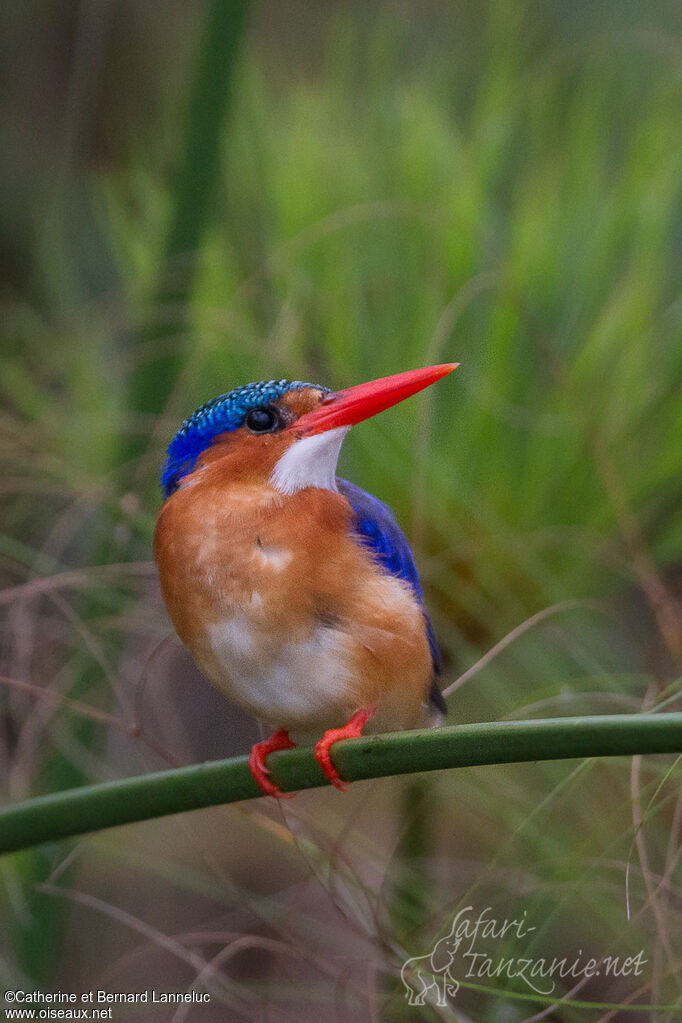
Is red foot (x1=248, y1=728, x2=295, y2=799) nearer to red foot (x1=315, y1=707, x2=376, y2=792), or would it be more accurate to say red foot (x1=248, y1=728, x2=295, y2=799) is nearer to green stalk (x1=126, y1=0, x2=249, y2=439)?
red foot (x1=315, y1=707, x2=376, y2=792)

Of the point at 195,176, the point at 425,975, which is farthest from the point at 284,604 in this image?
the point at 195,176

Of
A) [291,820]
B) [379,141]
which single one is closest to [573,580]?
[291,820]

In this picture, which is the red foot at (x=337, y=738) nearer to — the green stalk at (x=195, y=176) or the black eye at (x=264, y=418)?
the black eye at (x=264, y=418)

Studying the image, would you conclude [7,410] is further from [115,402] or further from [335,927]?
[335,927]

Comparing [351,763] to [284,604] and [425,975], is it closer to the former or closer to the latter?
[284,604]

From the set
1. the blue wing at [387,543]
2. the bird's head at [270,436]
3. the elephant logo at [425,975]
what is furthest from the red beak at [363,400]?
the elephant logo at [425,975]

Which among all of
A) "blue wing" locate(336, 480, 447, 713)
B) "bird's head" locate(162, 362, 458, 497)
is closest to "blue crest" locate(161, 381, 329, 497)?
"bird's head" locate(162, 362, 458, 497)

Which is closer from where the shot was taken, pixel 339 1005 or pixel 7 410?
pixel 339 1005

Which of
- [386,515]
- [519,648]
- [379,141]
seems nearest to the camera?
[386,515]
